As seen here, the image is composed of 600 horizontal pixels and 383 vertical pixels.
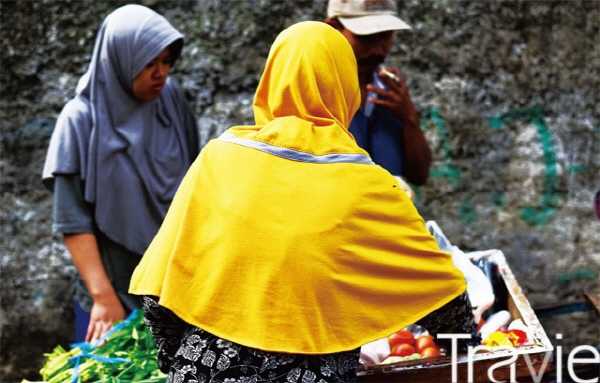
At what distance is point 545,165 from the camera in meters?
4.16

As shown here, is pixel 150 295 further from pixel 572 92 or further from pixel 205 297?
pixel 572 92

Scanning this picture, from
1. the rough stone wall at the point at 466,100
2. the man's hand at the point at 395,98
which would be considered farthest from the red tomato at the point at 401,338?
the rough stone wall at the point at 466,100

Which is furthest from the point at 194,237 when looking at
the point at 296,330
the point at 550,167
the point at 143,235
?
the point at 550,167

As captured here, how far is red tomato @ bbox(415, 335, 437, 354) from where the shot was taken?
249 centimetres

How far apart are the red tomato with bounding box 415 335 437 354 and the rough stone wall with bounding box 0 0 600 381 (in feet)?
5.64

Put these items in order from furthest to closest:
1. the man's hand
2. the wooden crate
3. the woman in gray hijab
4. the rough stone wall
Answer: the rough stone wall < the man's hand < the woman in gray hijab < the wooden crate

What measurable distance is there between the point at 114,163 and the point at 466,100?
1.92 m

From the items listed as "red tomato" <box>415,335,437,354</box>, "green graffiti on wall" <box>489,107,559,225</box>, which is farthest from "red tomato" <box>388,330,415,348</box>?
"green graffiti on wall" <box>489,107,559,225</box>

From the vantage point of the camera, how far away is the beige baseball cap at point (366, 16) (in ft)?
10.3

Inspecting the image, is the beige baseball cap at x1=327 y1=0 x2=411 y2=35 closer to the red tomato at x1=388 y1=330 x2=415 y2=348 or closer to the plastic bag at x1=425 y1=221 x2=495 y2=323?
the plastic bag at x1=425 y1=221 x2=495 y2=323

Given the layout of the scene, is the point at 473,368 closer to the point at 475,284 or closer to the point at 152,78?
the point at 475,284

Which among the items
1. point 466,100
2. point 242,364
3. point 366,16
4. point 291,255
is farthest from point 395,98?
point 242,364

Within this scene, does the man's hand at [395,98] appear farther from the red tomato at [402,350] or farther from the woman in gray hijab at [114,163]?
the red tomato at [402,350]

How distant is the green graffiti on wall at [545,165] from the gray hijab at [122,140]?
5.97 ft
